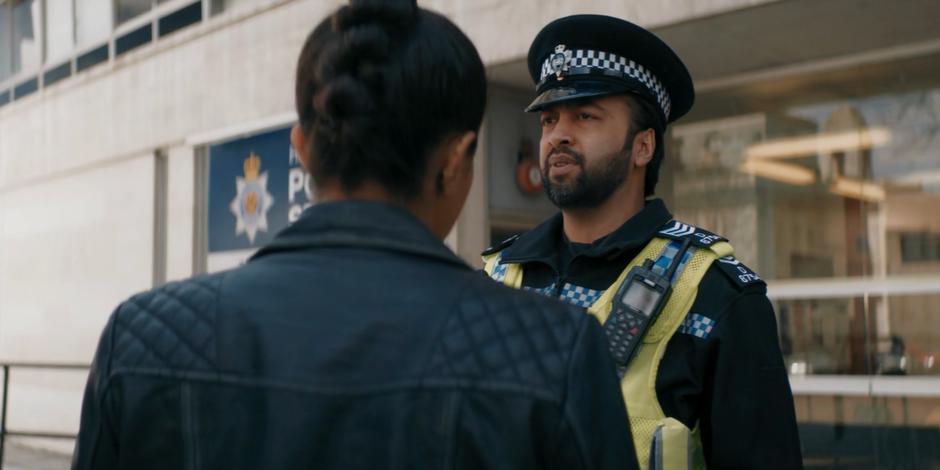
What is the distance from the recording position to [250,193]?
9.40 m

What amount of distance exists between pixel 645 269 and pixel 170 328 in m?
1.27

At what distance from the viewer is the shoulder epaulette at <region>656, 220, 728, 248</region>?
2.38 meters

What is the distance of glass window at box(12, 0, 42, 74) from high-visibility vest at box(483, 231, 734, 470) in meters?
11.9

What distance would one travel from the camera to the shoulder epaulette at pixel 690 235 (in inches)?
93.9

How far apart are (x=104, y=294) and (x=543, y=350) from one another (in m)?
10.5

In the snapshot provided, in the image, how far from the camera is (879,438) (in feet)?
21.1

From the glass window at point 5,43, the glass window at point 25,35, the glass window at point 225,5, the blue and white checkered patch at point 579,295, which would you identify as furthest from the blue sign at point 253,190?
the blue and white checkered patch at point 579,295

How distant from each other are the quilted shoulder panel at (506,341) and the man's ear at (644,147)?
140cm

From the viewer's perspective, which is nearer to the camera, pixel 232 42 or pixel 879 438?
pixel 879 438

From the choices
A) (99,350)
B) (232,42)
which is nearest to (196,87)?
(232,42)

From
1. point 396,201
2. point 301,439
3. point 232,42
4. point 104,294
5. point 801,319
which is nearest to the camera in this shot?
point 301,439

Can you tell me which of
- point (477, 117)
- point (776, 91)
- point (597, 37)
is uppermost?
point (776, 91)

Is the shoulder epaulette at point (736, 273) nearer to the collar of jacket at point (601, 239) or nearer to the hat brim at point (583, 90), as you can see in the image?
the collar of jacket at point (601, 239)

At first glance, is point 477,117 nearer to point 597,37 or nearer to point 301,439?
point 301,439
